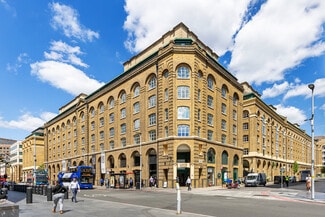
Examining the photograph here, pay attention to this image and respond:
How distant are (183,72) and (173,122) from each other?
312 inches

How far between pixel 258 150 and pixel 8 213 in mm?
69530

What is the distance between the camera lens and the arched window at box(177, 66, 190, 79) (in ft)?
148

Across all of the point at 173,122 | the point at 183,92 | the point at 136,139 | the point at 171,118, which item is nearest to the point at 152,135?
the point at 136,139

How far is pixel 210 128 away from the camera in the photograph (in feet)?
162

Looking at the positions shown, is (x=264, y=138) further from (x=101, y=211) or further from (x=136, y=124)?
(x=101, y=211)

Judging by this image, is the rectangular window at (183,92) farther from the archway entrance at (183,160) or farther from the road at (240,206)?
the road at (240,206)

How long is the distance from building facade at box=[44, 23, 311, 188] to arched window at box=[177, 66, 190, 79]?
46 millimetres

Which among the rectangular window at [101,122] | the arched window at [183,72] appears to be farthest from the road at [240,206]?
the rectangular window at [101,122]

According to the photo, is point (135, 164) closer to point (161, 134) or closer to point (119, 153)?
point (119, 153)

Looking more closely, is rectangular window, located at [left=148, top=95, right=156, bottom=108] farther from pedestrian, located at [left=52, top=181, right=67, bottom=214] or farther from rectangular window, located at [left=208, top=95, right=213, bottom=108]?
pedestrian, located at [left=52, top=181, right=67, bottom=214]

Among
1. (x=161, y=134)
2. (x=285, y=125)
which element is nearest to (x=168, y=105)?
(x=161, y=134)

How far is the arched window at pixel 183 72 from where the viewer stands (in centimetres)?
4503

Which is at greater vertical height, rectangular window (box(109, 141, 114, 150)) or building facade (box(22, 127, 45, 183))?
rectangular window (box(109, 141, 114, 150))

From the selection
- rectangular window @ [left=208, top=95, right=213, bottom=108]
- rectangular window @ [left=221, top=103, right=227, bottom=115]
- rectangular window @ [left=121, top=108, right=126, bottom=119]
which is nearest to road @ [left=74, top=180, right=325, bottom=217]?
rectangular window @ [left=208, top=95, right=213, bottom=108]
